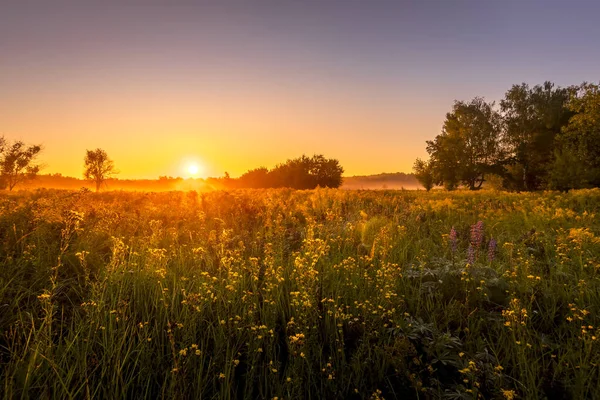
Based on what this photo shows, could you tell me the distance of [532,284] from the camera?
159 inches

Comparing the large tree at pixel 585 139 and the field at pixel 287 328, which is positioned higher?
the large tree at pixel 585 139

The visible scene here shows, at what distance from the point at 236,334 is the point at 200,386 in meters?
0.59

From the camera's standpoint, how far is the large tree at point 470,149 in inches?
1775

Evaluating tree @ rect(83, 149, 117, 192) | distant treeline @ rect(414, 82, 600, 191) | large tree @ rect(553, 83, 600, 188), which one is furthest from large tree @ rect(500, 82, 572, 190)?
tree @ rect(83, 149, 117, 192)

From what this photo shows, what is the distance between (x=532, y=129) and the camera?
4209 cm

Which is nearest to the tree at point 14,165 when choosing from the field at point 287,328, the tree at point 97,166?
the tree at point 97,166

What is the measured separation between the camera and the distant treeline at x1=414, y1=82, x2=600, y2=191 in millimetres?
39812

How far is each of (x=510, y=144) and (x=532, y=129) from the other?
319 centimetres

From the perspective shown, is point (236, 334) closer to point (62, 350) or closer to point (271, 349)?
point (271, 349)

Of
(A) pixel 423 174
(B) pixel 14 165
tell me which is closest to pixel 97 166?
(B) pixel 14 165

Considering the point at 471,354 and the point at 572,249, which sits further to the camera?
the point at 572,249

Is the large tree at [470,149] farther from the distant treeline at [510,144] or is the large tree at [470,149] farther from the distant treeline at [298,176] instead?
the distant treeline at [298,176]

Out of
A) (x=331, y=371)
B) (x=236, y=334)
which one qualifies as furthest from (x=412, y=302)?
(x=236, y=334)

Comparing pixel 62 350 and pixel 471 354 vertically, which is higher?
pixel 62 350
